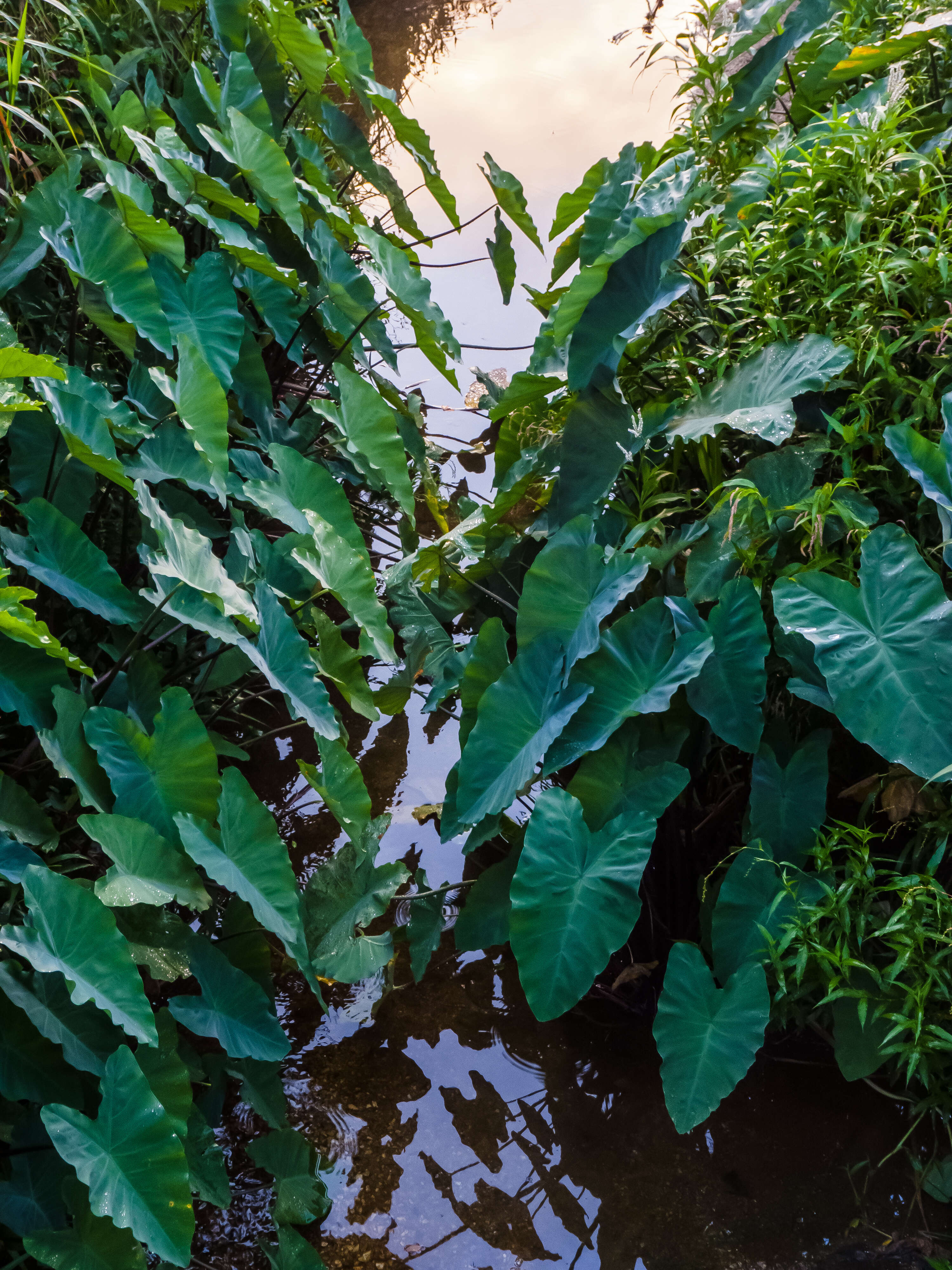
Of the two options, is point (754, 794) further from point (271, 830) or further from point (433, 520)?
point (433, 520)

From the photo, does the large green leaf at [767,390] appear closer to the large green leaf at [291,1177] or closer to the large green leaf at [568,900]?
the large green leaf at [568,900]

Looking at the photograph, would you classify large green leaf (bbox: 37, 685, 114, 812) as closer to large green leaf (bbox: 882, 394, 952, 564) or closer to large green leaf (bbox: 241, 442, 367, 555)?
large green leaf (bbox: 241, 442, 367, 555)

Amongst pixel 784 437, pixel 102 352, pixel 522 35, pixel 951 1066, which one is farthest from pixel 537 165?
pixel 951 1066

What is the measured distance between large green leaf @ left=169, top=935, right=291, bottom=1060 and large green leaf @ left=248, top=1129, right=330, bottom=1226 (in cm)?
15

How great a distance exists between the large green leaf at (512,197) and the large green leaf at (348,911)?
1.36 m

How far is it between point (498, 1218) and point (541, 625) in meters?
0.85

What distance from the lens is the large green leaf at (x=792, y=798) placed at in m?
1.27

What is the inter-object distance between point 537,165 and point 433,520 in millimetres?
1628

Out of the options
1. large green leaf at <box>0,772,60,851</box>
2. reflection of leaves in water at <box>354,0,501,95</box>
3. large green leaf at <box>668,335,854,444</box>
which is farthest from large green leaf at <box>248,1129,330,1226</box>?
reflection of leaves in water at <box>354,0,501,95</box>

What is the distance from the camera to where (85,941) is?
1060 millimetres

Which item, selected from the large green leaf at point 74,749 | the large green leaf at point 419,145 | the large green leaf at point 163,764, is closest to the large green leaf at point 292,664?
the large green leaf at point 163,764

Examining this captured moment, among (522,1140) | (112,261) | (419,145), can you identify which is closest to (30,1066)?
(522,1140)

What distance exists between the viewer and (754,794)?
1.29 m

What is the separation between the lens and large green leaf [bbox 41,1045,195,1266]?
38.6 inches
